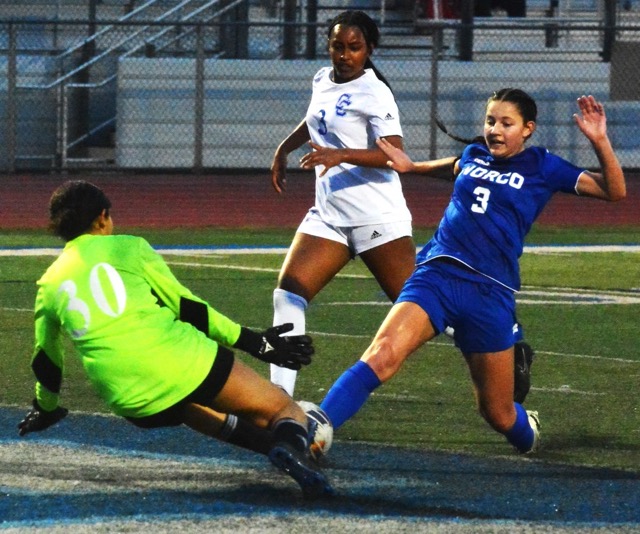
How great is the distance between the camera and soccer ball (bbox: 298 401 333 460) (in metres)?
6.01

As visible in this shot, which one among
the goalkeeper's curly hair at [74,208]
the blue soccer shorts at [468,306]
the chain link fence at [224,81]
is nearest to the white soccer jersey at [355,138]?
the blue soccer shorts at [468,306]

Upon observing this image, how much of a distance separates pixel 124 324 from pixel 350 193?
2.29 m

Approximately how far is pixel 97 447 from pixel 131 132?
19.2m

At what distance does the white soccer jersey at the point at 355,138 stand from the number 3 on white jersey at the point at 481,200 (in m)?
1.06

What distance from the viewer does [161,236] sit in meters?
17.6

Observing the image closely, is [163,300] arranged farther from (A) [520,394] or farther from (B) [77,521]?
(A) [520,394]

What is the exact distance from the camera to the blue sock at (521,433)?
21.2ft

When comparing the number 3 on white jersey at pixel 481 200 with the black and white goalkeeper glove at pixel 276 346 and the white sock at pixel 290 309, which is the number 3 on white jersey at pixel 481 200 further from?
the white sock at pixel 290 309

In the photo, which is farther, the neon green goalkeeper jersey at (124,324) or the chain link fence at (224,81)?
the chain link fence at (224,81)

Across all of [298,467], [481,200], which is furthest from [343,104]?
[298,467]

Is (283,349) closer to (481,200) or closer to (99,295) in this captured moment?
(99,295)

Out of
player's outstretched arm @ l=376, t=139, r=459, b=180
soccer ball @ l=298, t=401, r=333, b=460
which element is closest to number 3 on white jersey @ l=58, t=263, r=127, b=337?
soccer ball @ l=298, t=401, r=333, b=460

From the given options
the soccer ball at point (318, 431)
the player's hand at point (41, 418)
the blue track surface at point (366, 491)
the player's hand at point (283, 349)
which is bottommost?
the blue track surface at point (366, 491)

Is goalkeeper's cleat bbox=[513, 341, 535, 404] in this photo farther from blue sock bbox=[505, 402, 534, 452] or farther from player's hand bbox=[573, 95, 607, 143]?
player's hand bbox=[573, 95, 607, 143]
